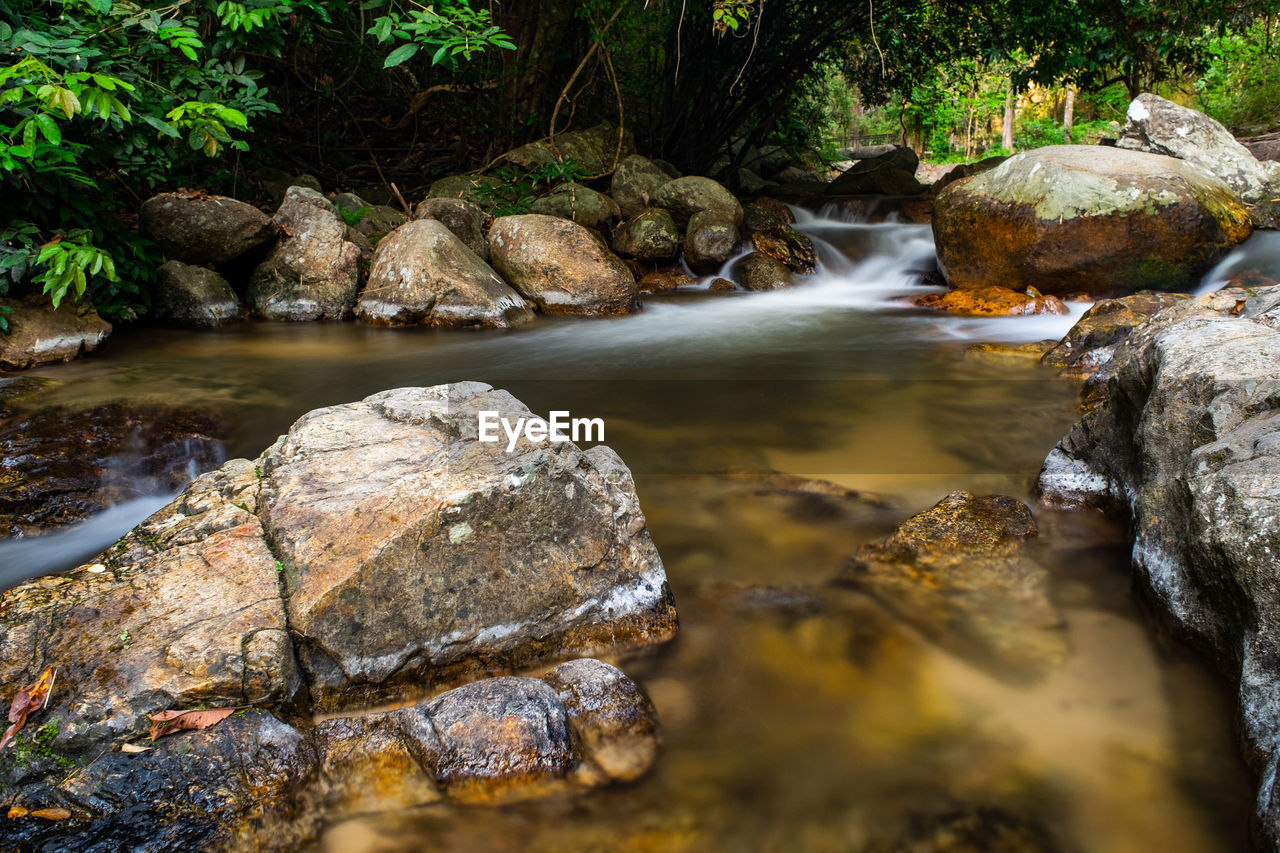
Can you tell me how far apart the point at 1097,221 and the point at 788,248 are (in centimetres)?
366

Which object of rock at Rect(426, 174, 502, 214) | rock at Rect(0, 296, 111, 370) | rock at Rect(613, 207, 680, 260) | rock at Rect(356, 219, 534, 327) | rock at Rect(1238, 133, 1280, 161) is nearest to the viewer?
rock at Rect(0, 296, 111, 370)

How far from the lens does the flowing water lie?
187cm

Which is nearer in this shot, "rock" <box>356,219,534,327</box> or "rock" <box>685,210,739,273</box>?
"rock" <box>356,219,534,327</box>

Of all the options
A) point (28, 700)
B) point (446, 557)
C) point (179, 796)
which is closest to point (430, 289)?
point (446, 557)

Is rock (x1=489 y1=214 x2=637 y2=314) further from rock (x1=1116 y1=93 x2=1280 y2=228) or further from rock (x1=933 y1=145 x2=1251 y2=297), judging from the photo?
rock (x1=1116 y1=93 x2=1280 y2=228)

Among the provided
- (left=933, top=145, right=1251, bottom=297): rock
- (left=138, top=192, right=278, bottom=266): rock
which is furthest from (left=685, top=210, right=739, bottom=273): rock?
(left=138, top=192, right=278, bottom=266): rock

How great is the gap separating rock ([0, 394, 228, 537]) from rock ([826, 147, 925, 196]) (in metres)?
11.4

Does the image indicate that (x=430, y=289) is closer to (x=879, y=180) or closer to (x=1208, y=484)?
(x=1208, y=484)

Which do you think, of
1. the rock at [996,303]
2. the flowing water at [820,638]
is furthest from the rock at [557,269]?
the rock at [996,303]

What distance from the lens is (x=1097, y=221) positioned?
7207 mm

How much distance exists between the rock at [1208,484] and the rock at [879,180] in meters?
10.5

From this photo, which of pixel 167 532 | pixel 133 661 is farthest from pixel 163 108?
pixel 133 661

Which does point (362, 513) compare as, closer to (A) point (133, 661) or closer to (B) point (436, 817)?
(A) point (133, 661)

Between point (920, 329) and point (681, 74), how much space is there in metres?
6.43
